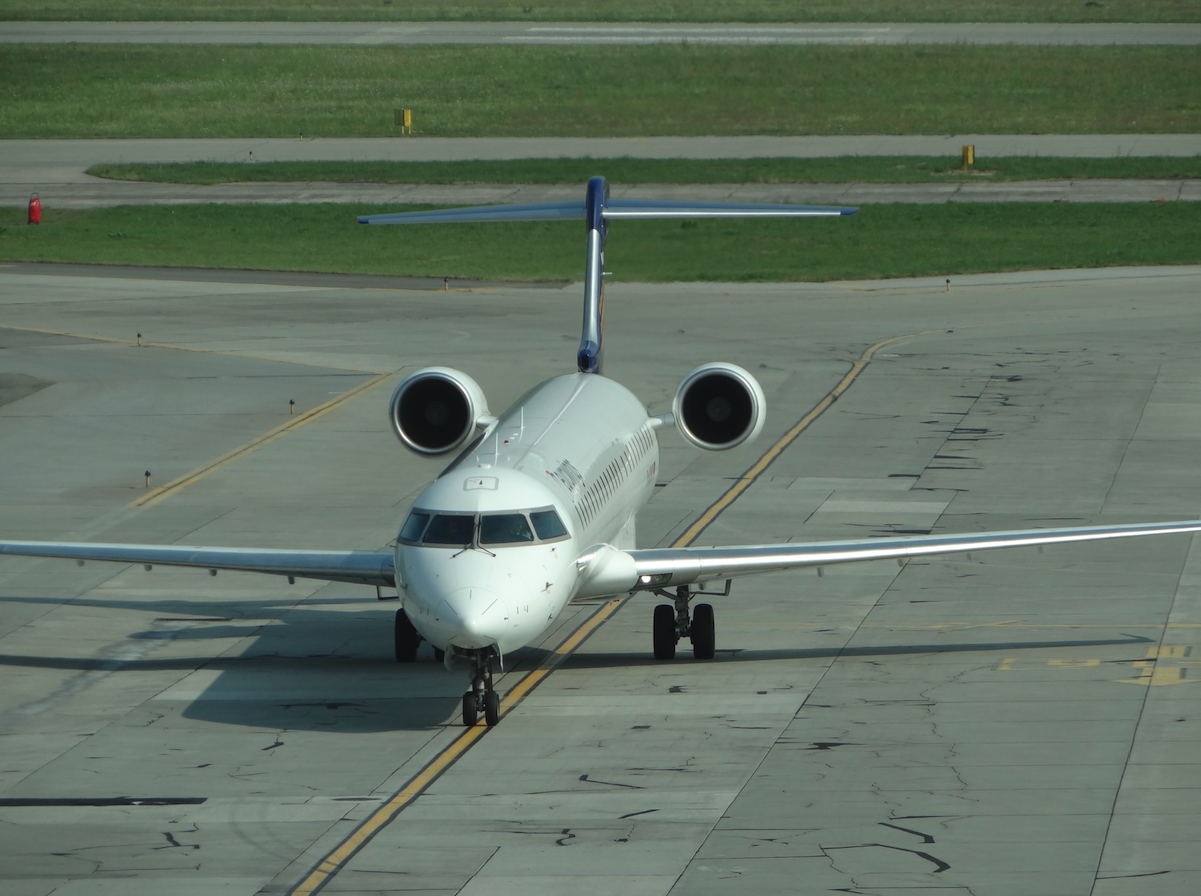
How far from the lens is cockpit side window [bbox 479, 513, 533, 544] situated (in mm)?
17703

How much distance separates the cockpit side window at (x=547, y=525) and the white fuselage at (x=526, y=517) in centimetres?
5

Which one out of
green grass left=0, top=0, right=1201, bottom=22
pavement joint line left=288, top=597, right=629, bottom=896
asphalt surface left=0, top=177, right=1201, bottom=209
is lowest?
pavement joint line left=288, top=597, right=629, bottom=896

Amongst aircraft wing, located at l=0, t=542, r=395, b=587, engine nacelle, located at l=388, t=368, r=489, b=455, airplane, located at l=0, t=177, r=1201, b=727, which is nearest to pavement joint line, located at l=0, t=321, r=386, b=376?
airplane, located at l=0, t=177, r=1201, b=727

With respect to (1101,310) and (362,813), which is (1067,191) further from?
(362,813)

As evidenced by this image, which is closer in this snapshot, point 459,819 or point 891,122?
point 459,819

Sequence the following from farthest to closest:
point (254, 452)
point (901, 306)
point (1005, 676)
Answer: point (901, 306), point (254, 452), point (1005, 676)

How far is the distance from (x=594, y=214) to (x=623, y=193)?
35.8 metres

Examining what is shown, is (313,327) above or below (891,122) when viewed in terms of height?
below

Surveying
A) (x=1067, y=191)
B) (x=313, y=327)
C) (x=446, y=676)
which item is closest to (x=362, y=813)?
(x=446, y=676)

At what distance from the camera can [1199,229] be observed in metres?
58.0

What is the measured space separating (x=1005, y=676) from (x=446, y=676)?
621 centimetres

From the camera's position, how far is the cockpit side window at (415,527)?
17859mm

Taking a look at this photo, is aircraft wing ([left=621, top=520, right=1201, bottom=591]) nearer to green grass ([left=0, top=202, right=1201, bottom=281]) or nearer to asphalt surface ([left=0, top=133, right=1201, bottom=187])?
green grass ([left=0, top=202, right=1201, bottom=281])

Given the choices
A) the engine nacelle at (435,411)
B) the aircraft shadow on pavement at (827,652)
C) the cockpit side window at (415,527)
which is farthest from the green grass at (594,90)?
the cockpit side window at (415,527)
